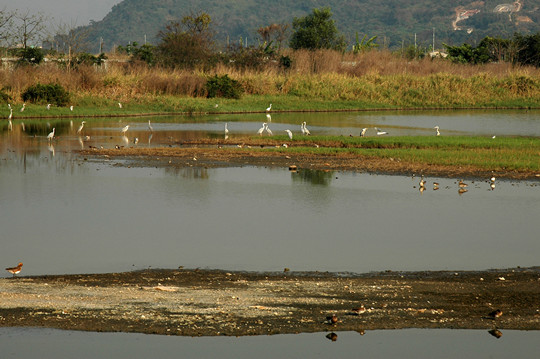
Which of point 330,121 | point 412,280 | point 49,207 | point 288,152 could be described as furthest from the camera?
point 330,121

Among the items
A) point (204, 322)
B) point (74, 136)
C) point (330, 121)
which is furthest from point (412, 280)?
point (330, 121)

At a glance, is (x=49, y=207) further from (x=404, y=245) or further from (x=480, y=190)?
(x=480, y=190)

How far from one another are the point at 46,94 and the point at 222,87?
11607 millimetres

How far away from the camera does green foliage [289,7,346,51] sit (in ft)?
267

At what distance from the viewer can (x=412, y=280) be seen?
10.8 metres

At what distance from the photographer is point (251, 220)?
51.1 ft

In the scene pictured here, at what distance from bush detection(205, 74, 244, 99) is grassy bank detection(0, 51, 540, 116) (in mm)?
494

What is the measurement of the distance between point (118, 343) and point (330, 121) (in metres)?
35.2

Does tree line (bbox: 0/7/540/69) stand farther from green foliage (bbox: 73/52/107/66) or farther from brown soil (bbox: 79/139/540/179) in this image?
brown soil (bbox: 79/139/540/179)

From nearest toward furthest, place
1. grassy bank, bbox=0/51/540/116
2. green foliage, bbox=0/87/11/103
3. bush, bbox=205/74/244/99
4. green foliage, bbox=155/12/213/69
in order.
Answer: green foliage, bbox=0/87/11/103
grassy bank, bbox=0/51/540/116
bush, bbox=205/74/244/99
green foliage, bbox=155/12/213/69

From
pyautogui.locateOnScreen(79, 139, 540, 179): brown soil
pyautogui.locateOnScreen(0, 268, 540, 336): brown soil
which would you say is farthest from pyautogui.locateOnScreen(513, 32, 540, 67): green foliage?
pyautogui.locateOnScreen(0, 268, 540, 336): brown soil

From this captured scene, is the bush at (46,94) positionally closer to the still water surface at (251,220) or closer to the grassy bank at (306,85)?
the grassy bank at (306,85)

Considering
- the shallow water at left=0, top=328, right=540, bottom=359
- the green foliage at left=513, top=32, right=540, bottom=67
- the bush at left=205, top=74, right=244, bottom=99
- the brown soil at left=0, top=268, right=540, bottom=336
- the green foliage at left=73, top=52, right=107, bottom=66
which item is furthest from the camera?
the green foliage at left=513, top=32, right=540, bottom=67

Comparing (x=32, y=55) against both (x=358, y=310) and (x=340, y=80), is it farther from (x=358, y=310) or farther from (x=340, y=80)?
(x=358, y=310)
